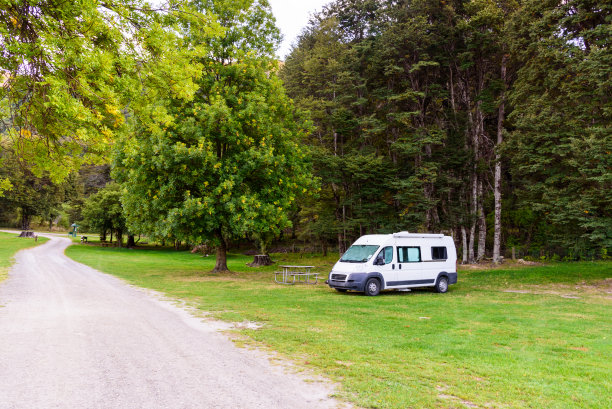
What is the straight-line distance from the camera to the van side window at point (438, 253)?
55.8 ft

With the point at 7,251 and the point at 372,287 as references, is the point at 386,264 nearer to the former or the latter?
the point at 372,287

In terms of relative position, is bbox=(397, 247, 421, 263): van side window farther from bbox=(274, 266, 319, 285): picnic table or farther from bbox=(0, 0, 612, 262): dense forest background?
bbox=(0, 0, 612, 262): dense forest background

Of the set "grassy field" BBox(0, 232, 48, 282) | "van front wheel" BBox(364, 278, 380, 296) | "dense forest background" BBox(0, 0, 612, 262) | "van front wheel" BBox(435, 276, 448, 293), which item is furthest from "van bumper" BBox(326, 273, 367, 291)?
"grassy field" BBox(0, 232, 48, 282)

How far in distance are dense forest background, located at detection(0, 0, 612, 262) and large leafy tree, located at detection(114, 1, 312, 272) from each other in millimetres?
106

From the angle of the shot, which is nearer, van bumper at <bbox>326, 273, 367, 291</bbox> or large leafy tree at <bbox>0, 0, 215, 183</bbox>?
large leafy tree at <bbox>0, 0, 215, 183</bbox>

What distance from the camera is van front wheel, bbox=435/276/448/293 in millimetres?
16922

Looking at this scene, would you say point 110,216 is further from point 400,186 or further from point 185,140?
point 400,186

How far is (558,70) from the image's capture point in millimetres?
19594

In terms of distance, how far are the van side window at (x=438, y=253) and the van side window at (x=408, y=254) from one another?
0.89 meters

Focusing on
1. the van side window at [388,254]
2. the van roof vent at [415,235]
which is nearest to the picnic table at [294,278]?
the van side window at [388,254]

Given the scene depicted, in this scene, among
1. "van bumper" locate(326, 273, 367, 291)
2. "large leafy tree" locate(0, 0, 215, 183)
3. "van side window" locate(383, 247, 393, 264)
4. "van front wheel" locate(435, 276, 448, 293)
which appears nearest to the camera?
"large leafy tree" locate(0, 0, 215, 183)

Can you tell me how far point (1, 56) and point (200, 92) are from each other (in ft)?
54.6

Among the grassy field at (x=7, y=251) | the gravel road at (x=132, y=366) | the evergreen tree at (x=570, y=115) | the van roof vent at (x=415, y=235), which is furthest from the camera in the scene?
the grassy field at (x=7, y=251)

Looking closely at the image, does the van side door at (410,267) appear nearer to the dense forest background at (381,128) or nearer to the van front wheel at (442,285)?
the van front wheel at (442,285)
